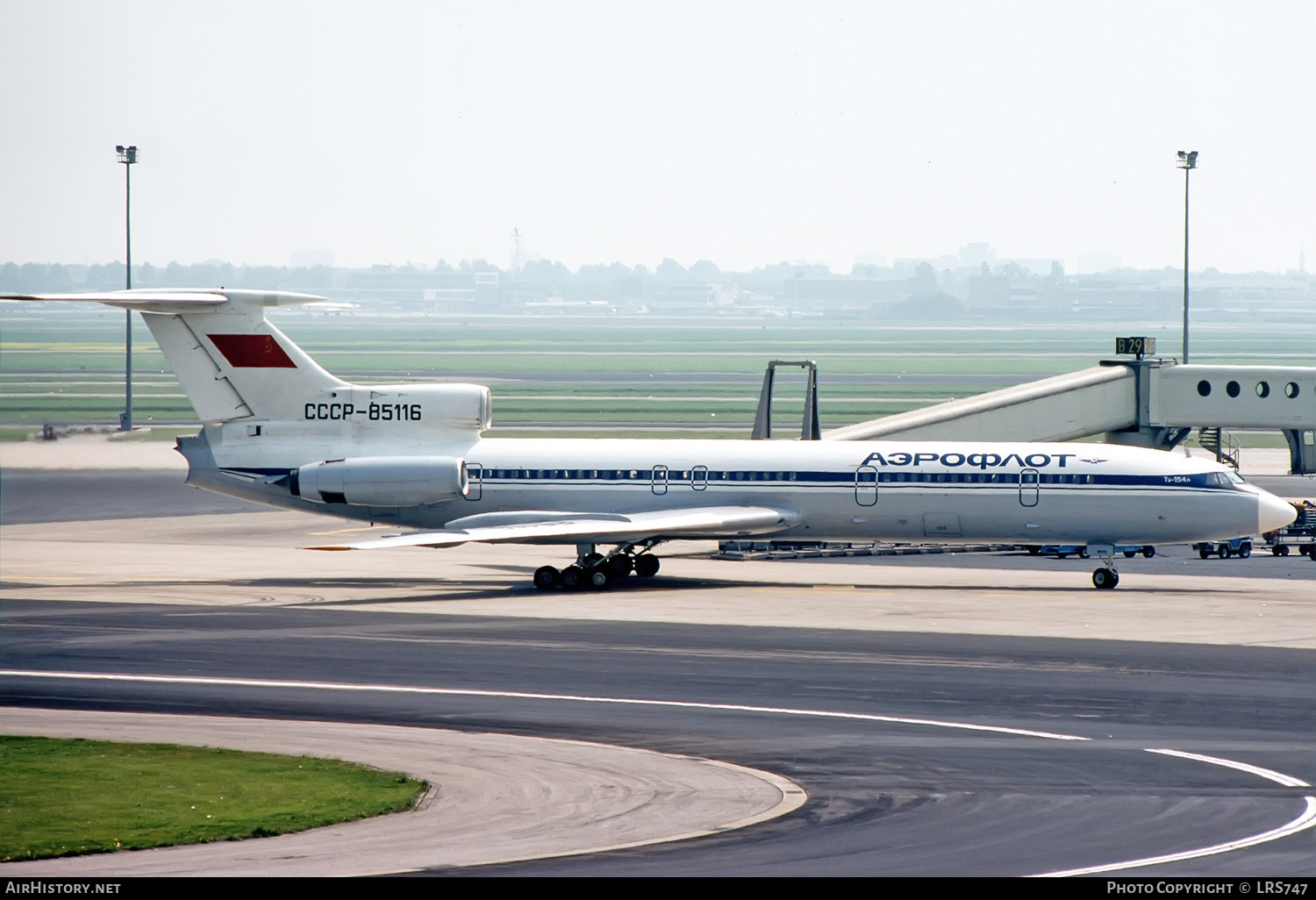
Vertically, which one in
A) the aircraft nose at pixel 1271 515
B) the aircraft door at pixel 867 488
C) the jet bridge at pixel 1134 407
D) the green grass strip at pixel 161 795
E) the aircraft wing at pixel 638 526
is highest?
the jet bridge at pixel 1134 407

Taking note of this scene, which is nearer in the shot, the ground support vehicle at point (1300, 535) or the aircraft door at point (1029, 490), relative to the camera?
the aircraft door at point (1029, 490)

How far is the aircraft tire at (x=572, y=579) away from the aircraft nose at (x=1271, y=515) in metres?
17.6

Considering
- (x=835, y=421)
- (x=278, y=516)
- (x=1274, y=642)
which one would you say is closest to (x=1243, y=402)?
(x=1274, y=642)

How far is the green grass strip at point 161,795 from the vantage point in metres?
18.5

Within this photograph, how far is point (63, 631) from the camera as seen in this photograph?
3462cm

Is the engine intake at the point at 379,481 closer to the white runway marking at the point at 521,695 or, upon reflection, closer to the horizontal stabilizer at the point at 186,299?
the horizontal stabilizer at the point at 186,299

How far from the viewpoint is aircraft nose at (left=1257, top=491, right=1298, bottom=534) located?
43062mm

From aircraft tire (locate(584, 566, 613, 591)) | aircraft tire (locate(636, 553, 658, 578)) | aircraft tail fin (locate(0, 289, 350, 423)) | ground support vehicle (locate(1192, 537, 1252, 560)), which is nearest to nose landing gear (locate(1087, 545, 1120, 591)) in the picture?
ground support vehicle (locate(1192, 537, 1252, 560))

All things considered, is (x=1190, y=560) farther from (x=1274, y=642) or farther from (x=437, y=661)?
(x=437, y=661)

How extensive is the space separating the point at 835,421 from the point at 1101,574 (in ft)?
212

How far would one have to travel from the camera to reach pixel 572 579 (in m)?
42.9

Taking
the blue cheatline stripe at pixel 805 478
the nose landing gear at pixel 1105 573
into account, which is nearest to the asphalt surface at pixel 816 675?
the nose landing gear at pixel 1105 573

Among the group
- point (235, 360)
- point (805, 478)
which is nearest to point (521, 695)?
point (805, 478)

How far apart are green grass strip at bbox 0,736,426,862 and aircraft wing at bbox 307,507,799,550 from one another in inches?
720
